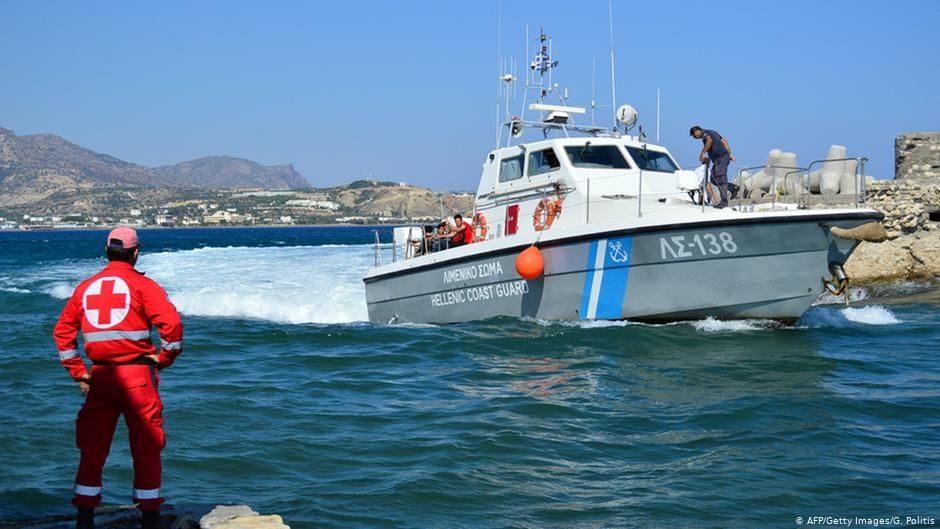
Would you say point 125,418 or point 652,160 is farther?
point 652,160

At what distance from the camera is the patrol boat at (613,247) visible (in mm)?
9547

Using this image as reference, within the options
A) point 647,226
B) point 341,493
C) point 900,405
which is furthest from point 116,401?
point 647,226

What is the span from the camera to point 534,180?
1134cm

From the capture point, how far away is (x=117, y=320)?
4.27 meters

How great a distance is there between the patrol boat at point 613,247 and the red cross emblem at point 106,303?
6373 mm

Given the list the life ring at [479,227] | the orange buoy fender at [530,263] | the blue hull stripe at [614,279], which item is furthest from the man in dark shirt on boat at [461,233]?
the blue hull stripe at [614,279]

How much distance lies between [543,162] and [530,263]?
5.36 ft

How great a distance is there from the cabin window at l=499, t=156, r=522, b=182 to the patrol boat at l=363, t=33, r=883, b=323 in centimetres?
2

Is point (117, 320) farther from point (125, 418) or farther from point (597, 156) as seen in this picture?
point (597, 156)

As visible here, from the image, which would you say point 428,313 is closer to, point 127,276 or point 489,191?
point 489,191

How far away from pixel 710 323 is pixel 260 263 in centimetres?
1858

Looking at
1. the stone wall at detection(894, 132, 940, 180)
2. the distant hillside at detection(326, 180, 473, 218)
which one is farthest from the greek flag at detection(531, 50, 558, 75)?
the distant hillside at detection(326, 180, 473, 218)

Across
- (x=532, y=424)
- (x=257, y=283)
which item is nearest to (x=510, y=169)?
(x=532, y=424)

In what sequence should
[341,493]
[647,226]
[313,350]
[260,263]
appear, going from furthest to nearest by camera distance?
1. [260,263]
2. [313,350]
3. [647,226]
4. [341,493]
